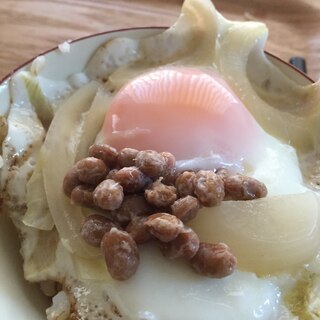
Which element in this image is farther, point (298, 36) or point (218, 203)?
point (298, 36)

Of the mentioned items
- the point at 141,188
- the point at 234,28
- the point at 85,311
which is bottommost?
the point at 85,311

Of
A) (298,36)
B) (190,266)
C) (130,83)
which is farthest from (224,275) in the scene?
(298,36)

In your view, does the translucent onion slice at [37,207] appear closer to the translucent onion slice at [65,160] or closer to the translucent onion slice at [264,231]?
the translucent onion slice at [65,160]

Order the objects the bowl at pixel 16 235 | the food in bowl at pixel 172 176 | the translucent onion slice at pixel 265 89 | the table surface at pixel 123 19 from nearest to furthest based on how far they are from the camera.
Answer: the food in bowl at pixel 172 176 < the bowl at pixel 16 235 < the translucent onion slice at pixel 265 89 < the table surface at pixel 123 19

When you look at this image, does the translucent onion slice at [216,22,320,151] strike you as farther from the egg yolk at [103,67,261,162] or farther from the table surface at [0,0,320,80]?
the table surface at [0,0,320,80]

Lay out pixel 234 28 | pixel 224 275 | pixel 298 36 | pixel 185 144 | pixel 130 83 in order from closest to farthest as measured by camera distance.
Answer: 1. pixel 224 275
2. pixel 185 144
3. pixel 130 83
4. pixel 234 28
5. pixel 298 36

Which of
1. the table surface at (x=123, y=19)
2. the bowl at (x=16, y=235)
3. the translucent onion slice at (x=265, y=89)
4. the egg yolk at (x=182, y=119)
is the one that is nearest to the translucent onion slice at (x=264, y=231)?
the egg yolk at (x=182, y=119)

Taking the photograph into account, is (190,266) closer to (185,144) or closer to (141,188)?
(141,188)

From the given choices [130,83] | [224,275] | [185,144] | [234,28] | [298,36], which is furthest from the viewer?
[298,36]
